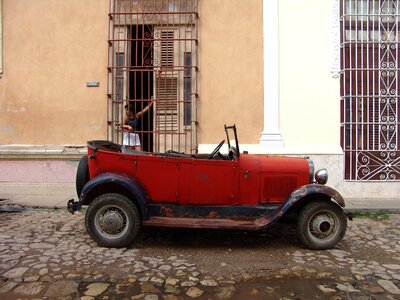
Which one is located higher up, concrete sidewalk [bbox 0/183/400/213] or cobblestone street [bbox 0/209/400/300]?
concrete sidewalk [bbox 0/183/400/213]

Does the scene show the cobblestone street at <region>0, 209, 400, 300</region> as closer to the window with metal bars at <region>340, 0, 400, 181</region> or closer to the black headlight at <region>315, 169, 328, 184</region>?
the black headlight at <region>315, 169, 328, 184</region>

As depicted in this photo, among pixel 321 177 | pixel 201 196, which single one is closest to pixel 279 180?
pixel 321 177

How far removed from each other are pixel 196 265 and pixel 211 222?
63 centimetres

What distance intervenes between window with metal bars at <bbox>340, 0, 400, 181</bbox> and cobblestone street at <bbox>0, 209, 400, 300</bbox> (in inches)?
94.2

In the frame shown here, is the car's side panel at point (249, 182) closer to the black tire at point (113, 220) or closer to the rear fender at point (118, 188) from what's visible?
the rear fender at point (118, 188)

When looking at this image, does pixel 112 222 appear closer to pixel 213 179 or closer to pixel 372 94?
pixel 213 179

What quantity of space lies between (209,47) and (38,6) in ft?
12.1

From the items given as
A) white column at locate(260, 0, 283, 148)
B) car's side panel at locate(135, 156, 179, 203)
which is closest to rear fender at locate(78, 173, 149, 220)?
car's side panel at locate(135, 156, 179, 203)

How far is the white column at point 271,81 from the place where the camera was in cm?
813

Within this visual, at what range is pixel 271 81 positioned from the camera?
320 inches

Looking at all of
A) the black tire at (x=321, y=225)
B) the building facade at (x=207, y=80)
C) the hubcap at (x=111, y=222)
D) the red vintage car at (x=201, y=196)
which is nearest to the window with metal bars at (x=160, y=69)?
the building facade at (x=207, y=80)

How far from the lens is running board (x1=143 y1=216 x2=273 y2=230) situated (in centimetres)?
474

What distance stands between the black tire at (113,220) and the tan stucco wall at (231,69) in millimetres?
3741

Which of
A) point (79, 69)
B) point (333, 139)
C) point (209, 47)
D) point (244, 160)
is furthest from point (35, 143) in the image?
point (333, 139)
